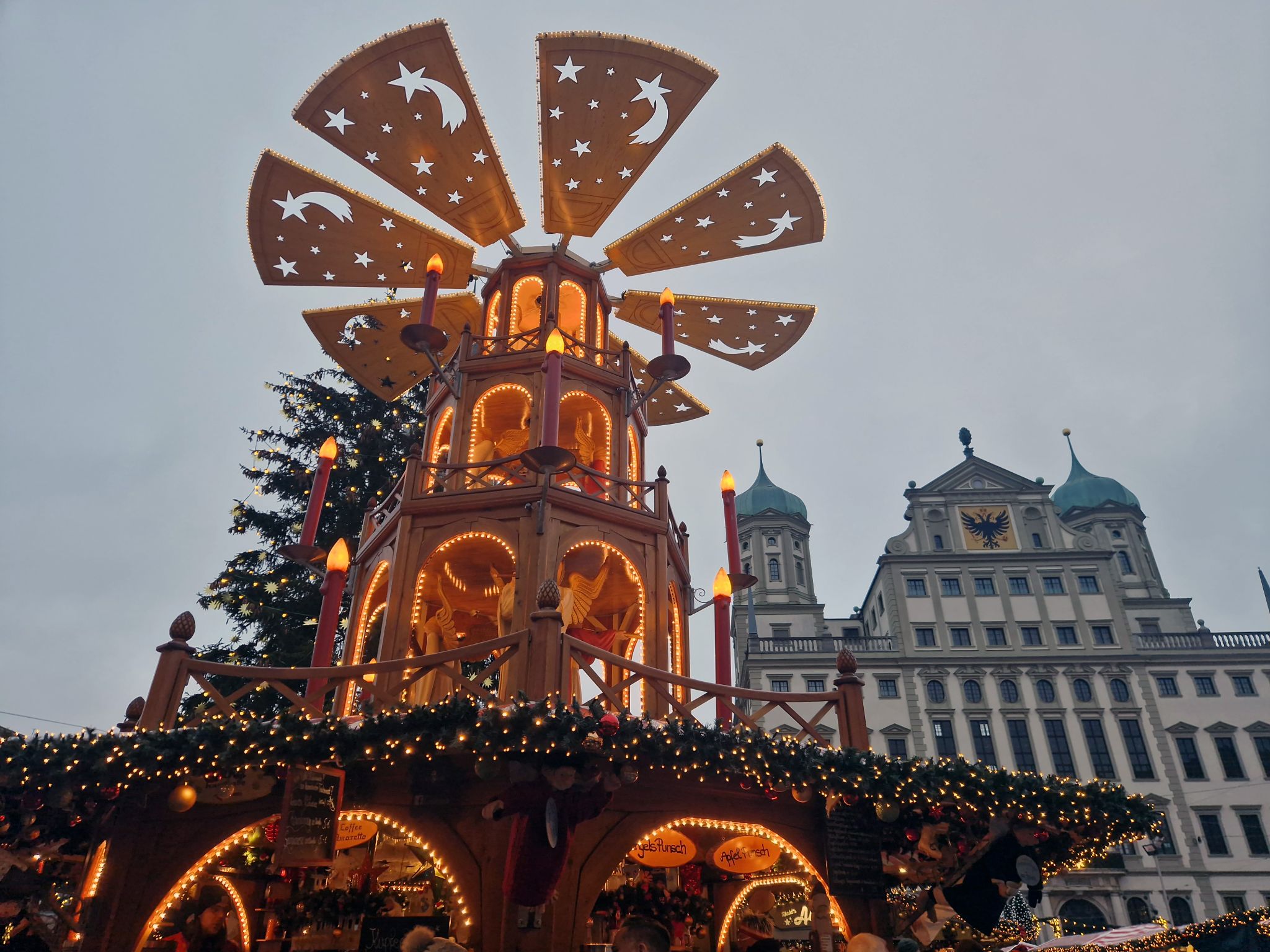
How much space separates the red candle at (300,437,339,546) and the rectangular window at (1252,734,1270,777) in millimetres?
47949

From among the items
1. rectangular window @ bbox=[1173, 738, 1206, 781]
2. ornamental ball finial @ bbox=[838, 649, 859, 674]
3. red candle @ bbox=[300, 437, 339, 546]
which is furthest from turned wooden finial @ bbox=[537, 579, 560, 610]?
rectangular window @ bbox=[1173, 738, 1206, 781]

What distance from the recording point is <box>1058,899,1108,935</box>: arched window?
3628cm

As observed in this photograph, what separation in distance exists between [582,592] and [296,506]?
13.2 m

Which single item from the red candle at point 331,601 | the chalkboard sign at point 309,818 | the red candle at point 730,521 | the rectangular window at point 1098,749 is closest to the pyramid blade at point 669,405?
the red candle at point 730,521

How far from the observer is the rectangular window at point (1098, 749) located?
131 ft

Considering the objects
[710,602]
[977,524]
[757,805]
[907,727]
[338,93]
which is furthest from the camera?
[977,524]

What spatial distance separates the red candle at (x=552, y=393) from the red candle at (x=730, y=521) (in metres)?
2.30

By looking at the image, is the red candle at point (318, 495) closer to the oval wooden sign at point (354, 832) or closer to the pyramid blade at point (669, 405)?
the oval wooden sign at point (354, 832)

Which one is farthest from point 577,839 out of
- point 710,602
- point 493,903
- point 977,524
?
point 977,524

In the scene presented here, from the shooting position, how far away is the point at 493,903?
690 centimetres

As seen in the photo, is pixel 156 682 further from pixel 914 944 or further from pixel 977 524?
pixel 977 524

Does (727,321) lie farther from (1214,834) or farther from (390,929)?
(1214,834)

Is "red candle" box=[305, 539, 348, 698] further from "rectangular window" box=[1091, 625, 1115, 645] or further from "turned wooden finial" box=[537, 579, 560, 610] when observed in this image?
"rectangular window" box=[1091, 625, 1115, 645]

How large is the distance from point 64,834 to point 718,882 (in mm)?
6968
